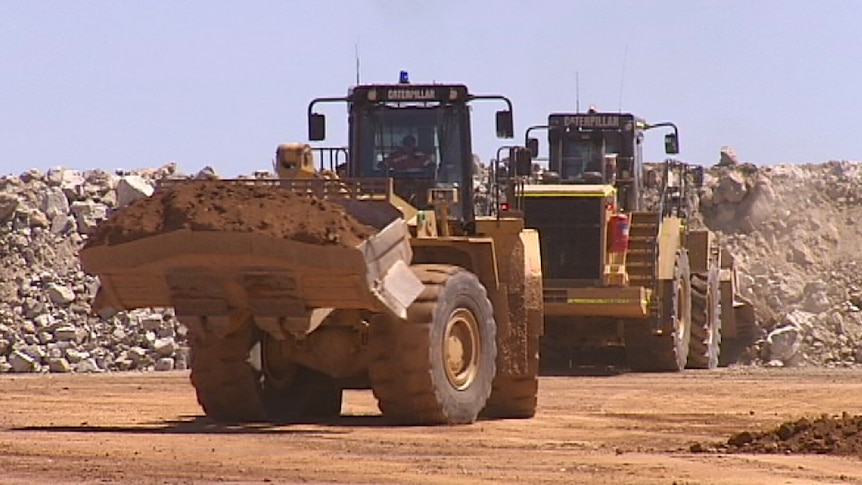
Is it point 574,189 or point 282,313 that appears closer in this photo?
point 282,313

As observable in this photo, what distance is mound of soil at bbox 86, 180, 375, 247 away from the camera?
15.2 metres

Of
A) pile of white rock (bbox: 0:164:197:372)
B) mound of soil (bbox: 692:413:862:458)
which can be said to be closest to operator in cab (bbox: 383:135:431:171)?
mound of soil (bbox: 692:413:862:458)

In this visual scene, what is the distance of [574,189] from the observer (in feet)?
88.7

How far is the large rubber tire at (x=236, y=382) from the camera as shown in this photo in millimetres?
16625

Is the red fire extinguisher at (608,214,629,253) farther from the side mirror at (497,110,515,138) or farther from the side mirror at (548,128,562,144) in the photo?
the side mirror at (497,110,515,138)

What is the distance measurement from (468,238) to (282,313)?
108 inches

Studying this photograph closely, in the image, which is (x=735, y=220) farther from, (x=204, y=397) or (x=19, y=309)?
(x=204, y=397)

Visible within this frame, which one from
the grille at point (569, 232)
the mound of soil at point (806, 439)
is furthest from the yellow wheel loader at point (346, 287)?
the grille at point (569, 232)

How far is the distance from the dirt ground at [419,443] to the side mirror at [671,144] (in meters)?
6.16

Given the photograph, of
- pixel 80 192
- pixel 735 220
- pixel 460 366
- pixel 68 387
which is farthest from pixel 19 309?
pixel 460 366

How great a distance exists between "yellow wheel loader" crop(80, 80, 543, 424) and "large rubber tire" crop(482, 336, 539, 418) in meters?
0.01

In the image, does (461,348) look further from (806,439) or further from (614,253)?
(614,253)

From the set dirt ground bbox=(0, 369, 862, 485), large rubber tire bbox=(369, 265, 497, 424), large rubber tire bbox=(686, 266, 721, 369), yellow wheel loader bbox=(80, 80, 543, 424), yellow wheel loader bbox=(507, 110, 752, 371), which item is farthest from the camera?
large rubber tire bbox=(686, 266, 721, 369)

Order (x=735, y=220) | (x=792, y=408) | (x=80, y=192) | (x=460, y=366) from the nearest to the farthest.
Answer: (x=460, y=366), (x=792, y=408), (x=80, y=192), (x=735, y=220)
